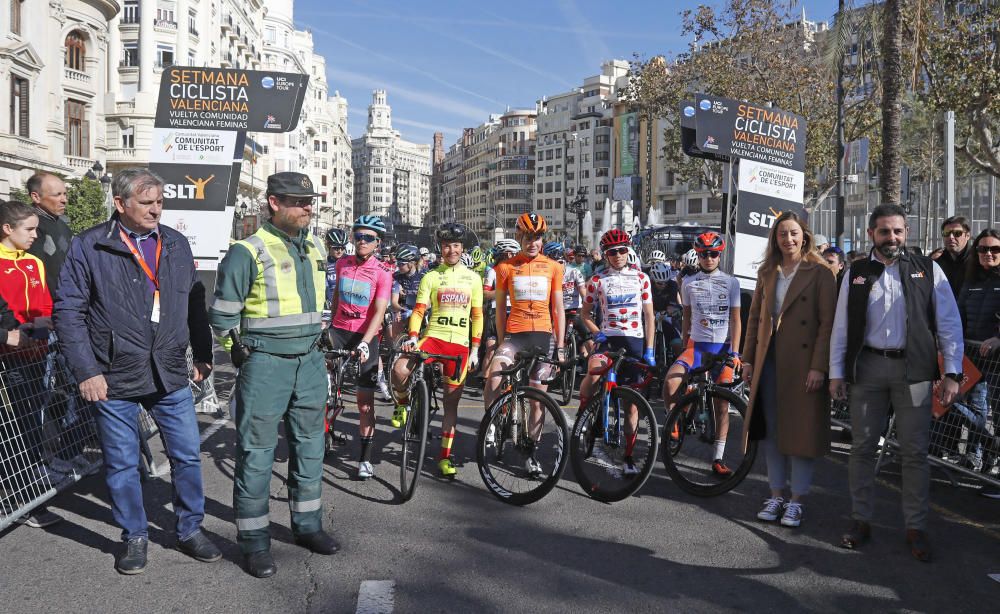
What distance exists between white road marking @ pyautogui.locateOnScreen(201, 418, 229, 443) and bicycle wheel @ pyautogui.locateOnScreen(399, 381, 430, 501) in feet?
8.82

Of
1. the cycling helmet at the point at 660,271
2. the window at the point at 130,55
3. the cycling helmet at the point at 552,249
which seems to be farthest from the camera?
the window at the point at 130,55

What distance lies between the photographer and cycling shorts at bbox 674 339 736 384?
269 inches

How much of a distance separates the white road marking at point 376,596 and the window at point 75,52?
43742 millimetres

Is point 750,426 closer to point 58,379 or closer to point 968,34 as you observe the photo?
point 58,379

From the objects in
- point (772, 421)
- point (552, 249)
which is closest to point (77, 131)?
point (552, 249)

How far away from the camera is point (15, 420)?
17.1ft

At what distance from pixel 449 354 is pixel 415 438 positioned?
79cm

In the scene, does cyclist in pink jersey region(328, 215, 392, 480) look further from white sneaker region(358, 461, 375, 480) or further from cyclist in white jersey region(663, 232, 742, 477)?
cyclist in white jersey region(663, 232, 742, 477)

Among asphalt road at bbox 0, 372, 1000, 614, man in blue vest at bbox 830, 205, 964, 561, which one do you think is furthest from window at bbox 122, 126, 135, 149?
man in blue vest at bbox 830, 205, 964, 561

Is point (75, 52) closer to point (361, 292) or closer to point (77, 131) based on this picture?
point (77, 131)

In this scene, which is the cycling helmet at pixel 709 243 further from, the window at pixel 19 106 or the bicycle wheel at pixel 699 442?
the window at pixel 19 106

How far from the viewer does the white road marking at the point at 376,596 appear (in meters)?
4.03

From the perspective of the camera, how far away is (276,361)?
4.75 m

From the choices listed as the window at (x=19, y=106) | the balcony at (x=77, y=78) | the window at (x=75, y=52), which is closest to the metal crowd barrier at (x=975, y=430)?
the window at (x=19, y=106)
